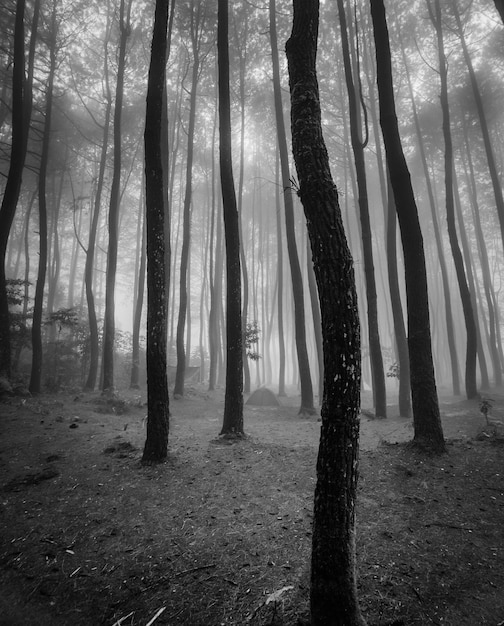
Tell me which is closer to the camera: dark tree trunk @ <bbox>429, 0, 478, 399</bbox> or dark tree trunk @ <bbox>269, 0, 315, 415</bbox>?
dark tree trunk @ <bbox>269, 0, 315, 415</bbox>

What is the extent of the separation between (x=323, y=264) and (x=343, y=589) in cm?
219

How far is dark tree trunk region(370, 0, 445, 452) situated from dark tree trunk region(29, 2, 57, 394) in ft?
37.2

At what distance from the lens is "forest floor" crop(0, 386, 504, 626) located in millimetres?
2404

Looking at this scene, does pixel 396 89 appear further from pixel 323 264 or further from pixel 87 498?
pixel 87 498

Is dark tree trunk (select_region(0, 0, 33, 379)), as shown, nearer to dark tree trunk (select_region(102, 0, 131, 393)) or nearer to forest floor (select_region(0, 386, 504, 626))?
dark tree trunk (select_region(102, 0, 131, 393))

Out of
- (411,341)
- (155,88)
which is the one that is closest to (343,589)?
(411,341)

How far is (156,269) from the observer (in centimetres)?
545

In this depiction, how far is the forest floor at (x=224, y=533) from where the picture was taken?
94.7 inches

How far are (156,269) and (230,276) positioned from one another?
188cm

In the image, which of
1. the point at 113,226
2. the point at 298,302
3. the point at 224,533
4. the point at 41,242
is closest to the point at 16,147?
the point at 41,242

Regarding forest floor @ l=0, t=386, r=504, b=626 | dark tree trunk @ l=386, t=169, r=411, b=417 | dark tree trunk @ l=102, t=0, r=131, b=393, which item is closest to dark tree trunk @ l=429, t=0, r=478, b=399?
dark tree trunk @ l=386, t=169, r=411, b=417

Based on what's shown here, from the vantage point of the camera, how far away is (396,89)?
51.5 feet

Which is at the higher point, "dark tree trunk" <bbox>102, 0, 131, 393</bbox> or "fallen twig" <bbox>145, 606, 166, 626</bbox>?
"dark tree trunk" <bbox>102, 0, 131, 393</bbox>

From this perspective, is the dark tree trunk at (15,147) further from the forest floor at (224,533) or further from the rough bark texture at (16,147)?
the forest floor at (224,533)
